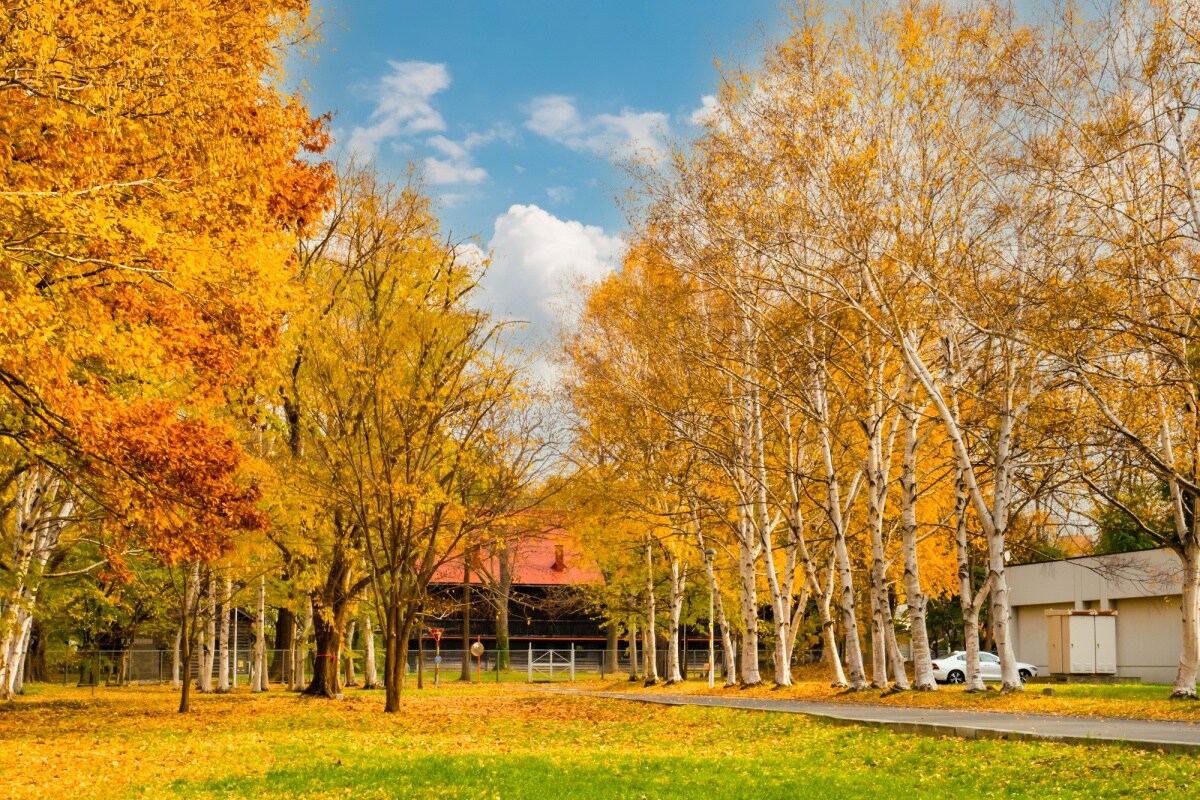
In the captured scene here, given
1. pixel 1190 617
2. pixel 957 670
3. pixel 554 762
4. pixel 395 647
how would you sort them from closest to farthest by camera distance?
1. pixel 554 762
2. pixel 1190 617
3. pixel 395 647
4. pixel 957 670

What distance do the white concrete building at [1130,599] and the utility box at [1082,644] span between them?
0.51 metres

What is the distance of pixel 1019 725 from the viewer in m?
15.0

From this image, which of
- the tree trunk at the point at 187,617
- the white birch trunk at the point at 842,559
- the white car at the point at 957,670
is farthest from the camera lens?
the white car at the point at 957,670

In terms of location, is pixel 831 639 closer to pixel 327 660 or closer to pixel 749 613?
pixel 749 613

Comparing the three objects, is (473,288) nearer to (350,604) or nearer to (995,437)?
(350,604)

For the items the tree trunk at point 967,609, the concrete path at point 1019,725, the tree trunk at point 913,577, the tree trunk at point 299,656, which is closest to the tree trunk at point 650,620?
the tree trunk at point 299,656

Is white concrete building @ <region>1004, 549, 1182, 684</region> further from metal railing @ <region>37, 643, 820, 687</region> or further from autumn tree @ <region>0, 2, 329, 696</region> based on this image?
autumn tree @ <region>0, 2, 329, 696</region>

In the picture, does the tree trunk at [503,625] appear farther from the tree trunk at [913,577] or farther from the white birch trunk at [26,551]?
the tree trunk at [913,577]

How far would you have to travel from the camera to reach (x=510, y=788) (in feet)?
34.9

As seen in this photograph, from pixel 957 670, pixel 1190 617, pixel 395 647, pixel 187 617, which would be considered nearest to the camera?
pixel 1190 617

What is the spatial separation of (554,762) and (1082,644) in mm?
25623

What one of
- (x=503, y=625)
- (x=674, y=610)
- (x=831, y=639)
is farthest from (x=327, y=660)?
(x=503, y=625)

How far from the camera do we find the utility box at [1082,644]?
33.3m

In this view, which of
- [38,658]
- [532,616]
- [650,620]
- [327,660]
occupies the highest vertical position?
[650,620]
